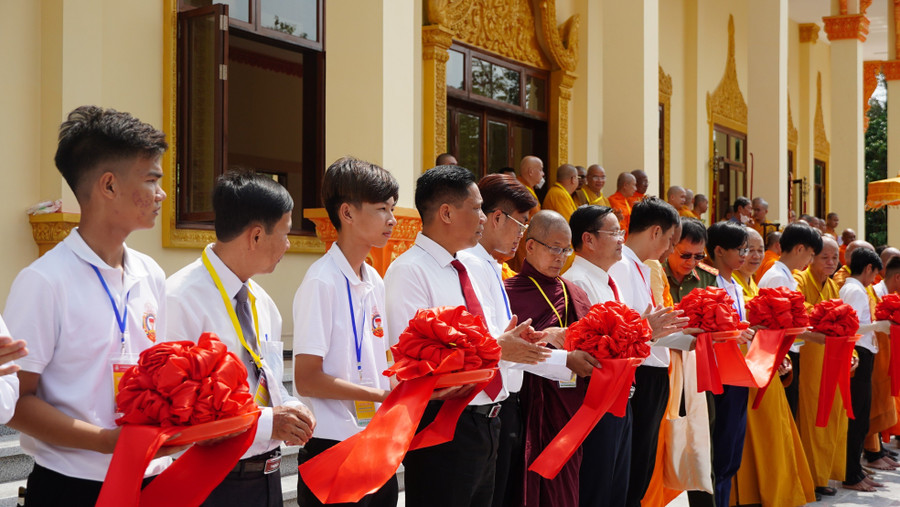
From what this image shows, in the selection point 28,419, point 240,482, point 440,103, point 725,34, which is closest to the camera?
point 28,419

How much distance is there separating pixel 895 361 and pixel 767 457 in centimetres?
178

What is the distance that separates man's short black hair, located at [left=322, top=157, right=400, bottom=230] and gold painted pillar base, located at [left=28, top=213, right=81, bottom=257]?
3365 millimetres

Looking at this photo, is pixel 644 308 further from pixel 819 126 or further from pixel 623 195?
pixel 819 126

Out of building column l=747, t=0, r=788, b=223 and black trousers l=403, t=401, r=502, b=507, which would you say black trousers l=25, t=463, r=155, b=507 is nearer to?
black trousers l=403, t=401, r=502, b=507

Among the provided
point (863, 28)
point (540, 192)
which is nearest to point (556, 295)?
point (540, 192)

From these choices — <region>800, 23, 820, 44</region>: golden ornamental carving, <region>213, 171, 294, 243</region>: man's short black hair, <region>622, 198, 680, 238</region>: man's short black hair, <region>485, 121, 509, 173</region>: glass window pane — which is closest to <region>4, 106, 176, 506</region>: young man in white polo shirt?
<region>213, 171, 294, 243</region>: man's short black hair

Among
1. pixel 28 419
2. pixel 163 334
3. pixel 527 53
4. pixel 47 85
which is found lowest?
pixel 28 419

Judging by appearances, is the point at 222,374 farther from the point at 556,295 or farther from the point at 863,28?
the point at 863,28

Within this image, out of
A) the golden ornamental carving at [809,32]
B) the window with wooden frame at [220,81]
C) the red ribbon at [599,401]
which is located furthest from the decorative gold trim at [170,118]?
the golden ornamental carving at [809,32]

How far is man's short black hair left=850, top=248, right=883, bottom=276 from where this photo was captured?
23.1 feet

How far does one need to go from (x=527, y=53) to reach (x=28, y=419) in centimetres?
957

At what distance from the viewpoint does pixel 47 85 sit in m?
5.86

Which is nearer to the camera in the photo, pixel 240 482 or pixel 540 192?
pixel 240 482

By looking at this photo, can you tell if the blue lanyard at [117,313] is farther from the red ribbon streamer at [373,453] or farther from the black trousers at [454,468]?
the black trousers at [454,468]
